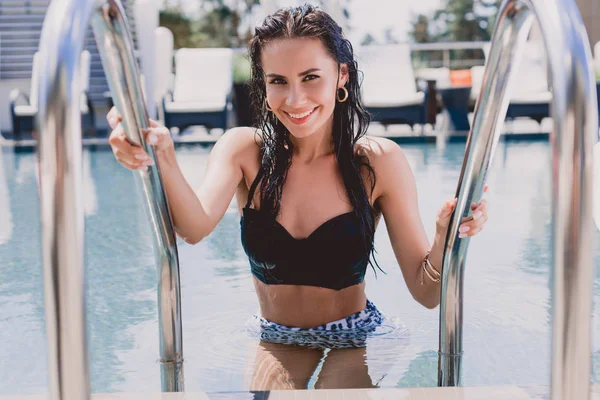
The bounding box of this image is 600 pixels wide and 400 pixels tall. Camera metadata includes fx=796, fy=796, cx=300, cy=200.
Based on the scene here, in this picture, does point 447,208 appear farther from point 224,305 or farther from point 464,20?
point 464,20

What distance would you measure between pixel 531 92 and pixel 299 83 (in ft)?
34.7

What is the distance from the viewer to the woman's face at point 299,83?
2.18 m

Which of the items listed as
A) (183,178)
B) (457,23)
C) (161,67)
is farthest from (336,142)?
(457,23)

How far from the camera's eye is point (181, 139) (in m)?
12.6

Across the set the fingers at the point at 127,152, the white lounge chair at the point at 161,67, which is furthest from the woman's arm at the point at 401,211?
the white lounge chair at the point at 161,67

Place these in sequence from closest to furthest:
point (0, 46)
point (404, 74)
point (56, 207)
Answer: point (56, 207) → point (404, 74) → point (0, 46)

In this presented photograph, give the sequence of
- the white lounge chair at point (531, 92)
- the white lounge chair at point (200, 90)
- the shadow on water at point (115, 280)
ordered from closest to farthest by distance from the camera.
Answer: the shadow on water at point (115, 280) → the white lounge chair at point (531, 92) → the white lounge chair at point (200, 90)

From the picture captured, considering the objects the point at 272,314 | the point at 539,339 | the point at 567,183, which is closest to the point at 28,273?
the point at 272,314

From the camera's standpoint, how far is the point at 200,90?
1259 centimetres

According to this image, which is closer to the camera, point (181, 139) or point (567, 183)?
point (567, 183)

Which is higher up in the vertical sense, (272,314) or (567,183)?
(567,183)

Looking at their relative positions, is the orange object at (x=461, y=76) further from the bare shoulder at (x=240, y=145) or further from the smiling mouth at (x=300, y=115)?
the smiling mouth at (x=300, y=115)

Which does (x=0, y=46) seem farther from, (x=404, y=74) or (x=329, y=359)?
(x=329, y=359)

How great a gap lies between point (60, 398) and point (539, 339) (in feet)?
7.96
